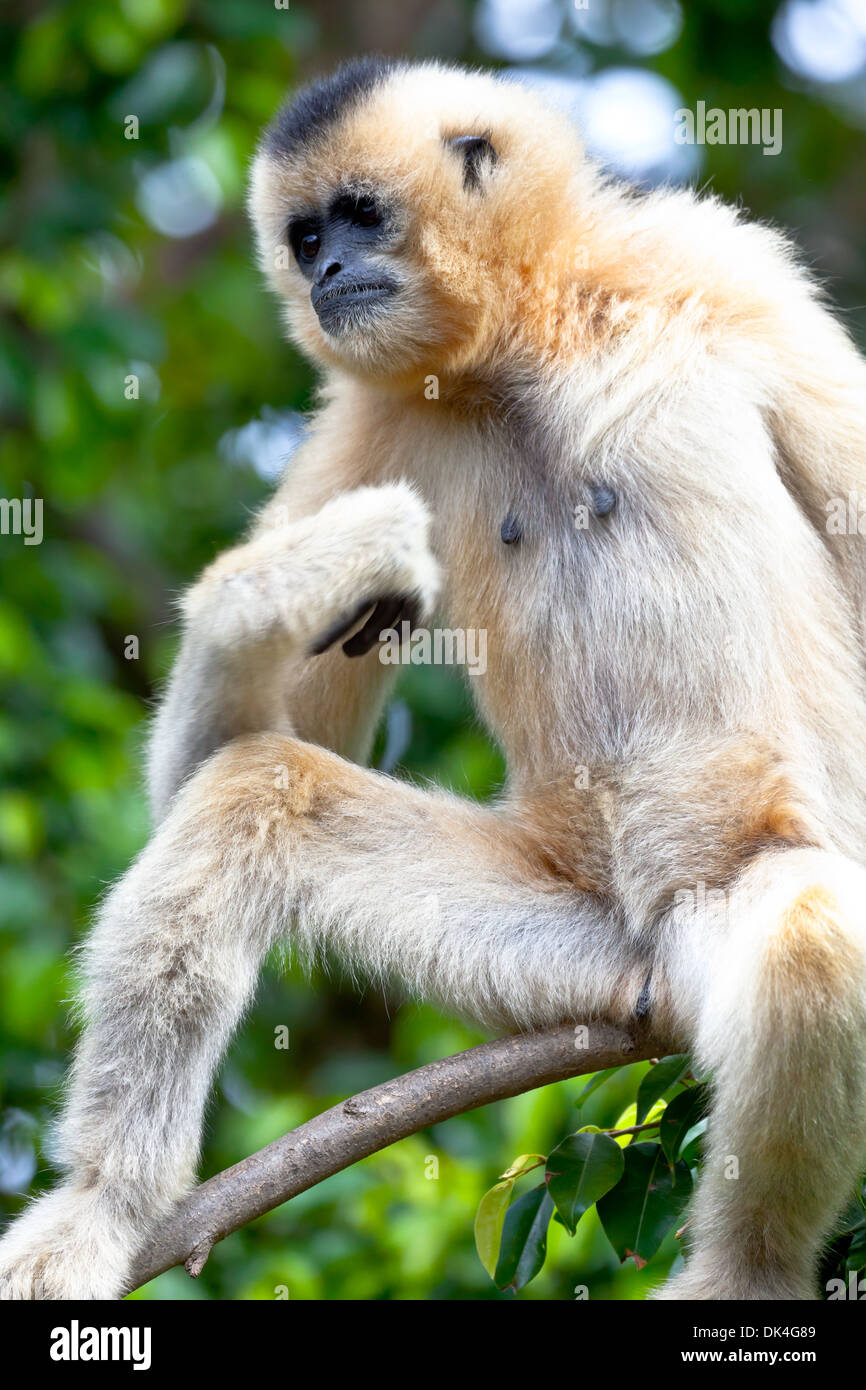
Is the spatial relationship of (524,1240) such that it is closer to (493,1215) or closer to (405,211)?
(493,1215)

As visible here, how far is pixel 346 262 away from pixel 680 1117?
2305 millimetres

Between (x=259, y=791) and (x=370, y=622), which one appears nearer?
(x=259, y=791)

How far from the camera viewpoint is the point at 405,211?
3908mm

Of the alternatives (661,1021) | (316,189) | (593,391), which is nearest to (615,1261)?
(661,1021)

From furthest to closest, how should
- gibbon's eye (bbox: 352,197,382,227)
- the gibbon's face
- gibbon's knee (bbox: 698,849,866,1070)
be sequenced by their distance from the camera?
gibbon's eye (bbox: 352,197,382,227) < the gibbon's face < gibbon's knee (bbox: 698,849,866,1070)

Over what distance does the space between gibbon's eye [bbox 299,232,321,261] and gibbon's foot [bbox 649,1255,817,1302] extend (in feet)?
8.99

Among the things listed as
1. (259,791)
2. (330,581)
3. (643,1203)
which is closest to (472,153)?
(330,581)

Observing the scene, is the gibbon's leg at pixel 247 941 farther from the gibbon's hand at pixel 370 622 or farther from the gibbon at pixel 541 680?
the gibbon's hand at pixel 370 622

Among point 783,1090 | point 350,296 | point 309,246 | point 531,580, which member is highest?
point 309,246

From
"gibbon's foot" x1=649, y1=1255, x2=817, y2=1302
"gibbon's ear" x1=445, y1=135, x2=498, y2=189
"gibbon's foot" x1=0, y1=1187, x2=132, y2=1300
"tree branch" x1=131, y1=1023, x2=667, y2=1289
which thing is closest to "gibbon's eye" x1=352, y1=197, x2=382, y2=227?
"gibbon's ear" x1=445, y1=135, x2=498, y2=189

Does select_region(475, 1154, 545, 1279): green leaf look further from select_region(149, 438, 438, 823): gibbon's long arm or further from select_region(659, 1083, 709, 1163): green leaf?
select_region(149, 438, 438, 823): gibbon's long arm

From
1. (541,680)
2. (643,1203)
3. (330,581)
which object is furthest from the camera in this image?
(541,680)

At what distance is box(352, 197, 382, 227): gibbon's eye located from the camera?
3.94 meters

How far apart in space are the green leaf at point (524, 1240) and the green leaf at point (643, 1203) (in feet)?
0.47
